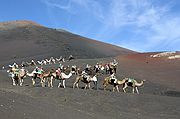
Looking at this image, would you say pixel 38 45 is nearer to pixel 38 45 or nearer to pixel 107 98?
pixel 38 45

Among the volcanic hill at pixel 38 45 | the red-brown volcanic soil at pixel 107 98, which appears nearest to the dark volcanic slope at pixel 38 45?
the volcanic hill at pixel 38 45

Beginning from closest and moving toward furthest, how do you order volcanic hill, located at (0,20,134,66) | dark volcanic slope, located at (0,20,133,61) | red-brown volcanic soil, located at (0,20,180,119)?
red-brown volcanic soil, located at (0,20,180,119) → volcanic hill, located at (0,20,134,66) → dark volcanic slope, located at (0,20,133,61)

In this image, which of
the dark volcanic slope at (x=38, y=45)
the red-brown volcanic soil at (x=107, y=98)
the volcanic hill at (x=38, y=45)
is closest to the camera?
the red-brown volcanic soil at (x=107, y=98)

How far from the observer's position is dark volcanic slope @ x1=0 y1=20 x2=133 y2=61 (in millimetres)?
67562

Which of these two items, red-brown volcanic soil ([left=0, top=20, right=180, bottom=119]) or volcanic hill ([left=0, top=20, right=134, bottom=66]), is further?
volcanic hill ([left=0, top=20, right=134, bottom=66])

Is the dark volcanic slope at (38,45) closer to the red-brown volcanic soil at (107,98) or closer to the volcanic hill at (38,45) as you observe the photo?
the volcanic hill at (38,45)

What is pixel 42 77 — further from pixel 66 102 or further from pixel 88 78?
pixel 66 102

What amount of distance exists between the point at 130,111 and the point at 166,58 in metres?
31.6

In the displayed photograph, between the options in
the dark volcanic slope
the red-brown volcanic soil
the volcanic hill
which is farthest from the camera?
the dark volcanic slope

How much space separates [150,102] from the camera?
25.7 m

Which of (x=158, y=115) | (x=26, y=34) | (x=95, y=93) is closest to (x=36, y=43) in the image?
(x=26, y=34)

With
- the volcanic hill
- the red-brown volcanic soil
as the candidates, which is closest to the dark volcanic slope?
the volcanic hill

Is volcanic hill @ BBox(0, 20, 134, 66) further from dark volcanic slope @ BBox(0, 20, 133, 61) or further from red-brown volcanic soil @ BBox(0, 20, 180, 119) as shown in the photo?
red-brown volcanic soil @ BBox(0, 20, 180, 119)

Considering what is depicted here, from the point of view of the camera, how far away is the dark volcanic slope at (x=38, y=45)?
222ft
